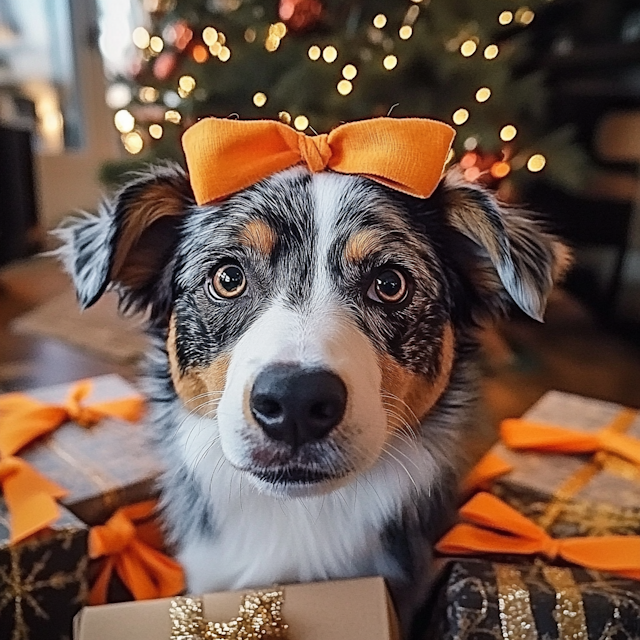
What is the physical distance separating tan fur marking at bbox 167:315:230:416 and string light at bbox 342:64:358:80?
1.43 metres

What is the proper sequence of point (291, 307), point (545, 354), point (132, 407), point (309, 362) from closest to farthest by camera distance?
point (309, 362)
point (291, 307)
point (132, 407)
point (545, 354)

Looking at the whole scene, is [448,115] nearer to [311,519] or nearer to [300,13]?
[300,13]

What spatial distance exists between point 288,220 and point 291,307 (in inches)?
5.0

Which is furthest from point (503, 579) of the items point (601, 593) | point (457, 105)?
point (457, 105)

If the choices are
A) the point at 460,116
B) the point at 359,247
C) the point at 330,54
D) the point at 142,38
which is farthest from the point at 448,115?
the point at 359,247

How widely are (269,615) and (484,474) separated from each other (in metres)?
0.48

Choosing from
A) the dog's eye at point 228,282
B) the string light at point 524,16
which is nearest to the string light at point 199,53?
the string light at point 524,16

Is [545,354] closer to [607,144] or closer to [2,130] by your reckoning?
[607,144]

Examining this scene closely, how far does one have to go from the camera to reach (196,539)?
3.85 ft

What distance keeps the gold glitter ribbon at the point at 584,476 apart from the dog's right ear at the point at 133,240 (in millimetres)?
682

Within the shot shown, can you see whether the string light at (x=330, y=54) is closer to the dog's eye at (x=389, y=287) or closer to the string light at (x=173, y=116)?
the string light at (x=173, y=116)

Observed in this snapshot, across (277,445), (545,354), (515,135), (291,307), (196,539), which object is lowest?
(545,354)

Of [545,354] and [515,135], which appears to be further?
[545,354]

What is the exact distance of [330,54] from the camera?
92.1 inches
